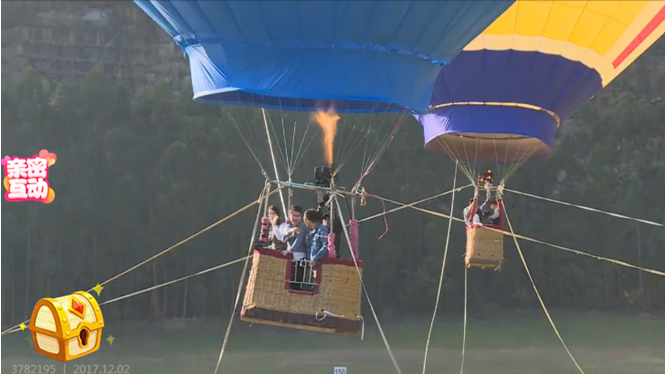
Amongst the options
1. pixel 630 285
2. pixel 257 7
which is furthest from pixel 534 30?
pixel 630 285

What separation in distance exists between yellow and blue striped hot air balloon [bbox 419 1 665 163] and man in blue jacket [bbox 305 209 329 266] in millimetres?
2479

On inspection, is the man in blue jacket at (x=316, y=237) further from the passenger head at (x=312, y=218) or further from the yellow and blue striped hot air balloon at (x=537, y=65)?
the yellow and blue striped hot air balloon at (x=537, y=65)

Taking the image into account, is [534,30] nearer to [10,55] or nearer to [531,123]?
[531,123]

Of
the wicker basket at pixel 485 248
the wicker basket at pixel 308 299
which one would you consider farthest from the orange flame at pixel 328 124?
the wicker basket at pixel 485 248

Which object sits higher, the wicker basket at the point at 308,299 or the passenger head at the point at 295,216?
the passenger head at the point at 295,216

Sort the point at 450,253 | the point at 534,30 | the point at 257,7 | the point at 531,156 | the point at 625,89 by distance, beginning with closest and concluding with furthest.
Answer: the point at 257,7 → the point at 534,30 → the point at 531,156 → the point at 450,253 → the point at 625,89

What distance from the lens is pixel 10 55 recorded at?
2147cm

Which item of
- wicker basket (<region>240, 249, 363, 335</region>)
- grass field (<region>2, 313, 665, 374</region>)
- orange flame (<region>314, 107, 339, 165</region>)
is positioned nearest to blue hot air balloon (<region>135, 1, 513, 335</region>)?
wicker basket (<region>240, 249, 363, 335</region>)

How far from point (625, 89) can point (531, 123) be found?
1332 centimetres

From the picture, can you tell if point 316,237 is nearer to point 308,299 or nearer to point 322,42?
point 308,299

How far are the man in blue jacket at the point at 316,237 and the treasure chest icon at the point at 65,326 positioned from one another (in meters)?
1.06

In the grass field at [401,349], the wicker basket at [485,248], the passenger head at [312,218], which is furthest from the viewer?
the grass field at [401,349]

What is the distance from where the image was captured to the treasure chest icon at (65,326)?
552 centimetres

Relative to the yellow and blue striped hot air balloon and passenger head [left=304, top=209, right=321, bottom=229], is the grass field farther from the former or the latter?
passenger head [left=304, top=209, right=321, bottom=229]
